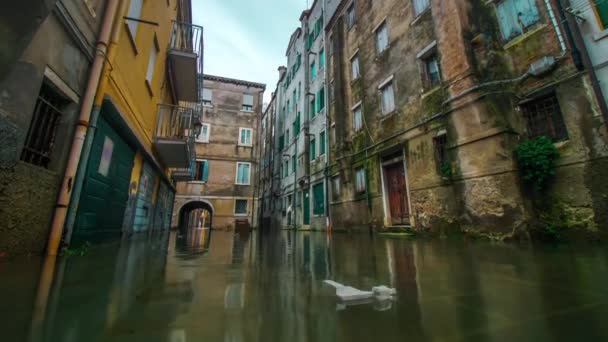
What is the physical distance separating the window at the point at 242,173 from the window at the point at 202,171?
2516 mm

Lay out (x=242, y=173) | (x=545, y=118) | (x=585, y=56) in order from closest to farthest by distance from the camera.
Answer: (x=585, y=56)
(x=545, y=118)
(x=242, y=173)

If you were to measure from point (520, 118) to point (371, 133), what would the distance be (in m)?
5.20

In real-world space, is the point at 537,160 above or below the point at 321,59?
below

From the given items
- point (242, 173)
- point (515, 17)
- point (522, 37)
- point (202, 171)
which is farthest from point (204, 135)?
point (522, 37)

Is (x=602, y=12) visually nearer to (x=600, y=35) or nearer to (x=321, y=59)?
(x=600, y=35)

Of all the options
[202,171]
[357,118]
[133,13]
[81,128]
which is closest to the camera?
[81,128]

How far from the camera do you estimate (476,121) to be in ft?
20.1

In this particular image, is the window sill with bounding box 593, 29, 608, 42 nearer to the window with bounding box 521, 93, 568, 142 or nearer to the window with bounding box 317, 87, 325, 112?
the window with bounding box 521, 93, 568, 142

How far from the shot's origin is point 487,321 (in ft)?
4.03

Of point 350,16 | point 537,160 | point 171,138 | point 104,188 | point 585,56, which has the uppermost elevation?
point 350,16

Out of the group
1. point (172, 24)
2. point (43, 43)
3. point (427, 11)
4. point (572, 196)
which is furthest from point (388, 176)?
point (172, 24)

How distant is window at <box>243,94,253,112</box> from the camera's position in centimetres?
2347

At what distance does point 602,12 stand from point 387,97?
18.9 ft

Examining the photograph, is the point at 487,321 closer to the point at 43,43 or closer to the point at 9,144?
the point at 9,144
